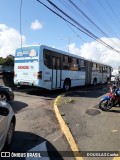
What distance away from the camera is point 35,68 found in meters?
17.3

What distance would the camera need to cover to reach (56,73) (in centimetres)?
1888

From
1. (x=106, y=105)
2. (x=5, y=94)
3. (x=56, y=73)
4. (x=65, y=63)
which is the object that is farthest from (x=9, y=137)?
(x=65, y=63)

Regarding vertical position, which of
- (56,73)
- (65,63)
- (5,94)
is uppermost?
(65,63)

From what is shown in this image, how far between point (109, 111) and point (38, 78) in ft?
20.2

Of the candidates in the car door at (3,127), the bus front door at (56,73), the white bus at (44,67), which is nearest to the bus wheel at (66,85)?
the white bus at (44,67)

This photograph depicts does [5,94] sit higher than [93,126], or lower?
higher

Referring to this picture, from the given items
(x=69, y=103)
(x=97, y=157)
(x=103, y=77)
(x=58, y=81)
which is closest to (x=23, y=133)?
(x=97, y=157)

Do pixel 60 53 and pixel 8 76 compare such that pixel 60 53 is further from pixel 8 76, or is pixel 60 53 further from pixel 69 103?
pixel 69 103

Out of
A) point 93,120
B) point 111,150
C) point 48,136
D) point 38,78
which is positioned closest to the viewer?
point 111,150

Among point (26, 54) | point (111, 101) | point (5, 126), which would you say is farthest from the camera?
point (26, 54)

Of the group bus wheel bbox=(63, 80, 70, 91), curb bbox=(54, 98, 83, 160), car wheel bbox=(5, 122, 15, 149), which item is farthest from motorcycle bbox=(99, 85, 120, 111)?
bus wheel bbox=(63, 80, 70, 91)

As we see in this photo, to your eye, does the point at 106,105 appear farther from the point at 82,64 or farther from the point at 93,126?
the point at 82,64

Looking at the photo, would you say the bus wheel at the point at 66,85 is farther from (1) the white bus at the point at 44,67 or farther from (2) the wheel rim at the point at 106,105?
(2) the wheel rim at the point at 106,105

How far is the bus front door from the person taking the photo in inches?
729
